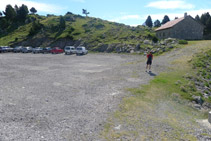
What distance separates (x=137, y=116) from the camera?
25.1ft

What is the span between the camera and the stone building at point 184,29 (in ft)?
168

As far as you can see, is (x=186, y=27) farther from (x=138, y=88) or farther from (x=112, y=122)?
(x=112, y=122)

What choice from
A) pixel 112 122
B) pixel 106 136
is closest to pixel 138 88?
pixel 112 122

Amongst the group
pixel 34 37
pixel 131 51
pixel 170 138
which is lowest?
pixel 170 138

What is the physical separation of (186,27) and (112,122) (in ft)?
183

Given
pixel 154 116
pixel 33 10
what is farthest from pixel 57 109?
pixel 33 10

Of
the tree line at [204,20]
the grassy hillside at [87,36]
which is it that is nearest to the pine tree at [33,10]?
the grassy hillside at [87,36]

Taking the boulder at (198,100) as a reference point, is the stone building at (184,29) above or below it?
above

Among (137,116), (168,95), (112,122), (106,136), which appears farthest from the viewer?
(168,95)

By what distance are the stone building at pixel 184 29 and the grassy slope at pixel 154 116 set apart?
44.9 meters

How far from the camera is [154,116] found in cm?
781

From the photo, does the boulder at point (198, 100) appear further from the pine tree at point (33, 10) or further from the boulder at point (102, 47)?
the pine tree at point (33, 10)

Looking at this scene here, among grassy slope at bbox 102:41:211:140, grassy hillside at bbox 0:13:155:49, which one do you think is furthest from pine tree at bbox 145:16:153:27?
grassy slope at bbox 102:41:211:140

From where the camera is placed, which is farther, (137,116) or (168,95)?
(168,95)
